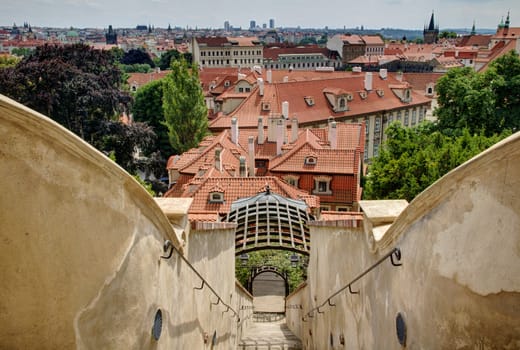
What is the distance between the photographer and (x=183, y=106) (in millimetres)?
37156

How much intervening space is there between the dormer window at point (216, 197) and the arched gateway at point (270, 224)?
3.95 m

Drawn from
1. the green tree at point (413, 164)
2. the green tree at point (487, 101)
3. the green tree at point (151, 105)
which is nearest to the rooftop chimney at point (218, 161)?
the green tree at point (413, 164)

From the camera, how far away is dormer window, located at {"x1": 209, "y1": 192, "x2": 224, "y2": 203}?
20812mm

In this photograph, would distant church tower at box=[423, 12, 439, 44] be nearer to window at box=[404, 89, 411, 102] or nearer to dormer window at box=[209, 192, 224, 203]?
window at box=[404, 89, 411, 102]

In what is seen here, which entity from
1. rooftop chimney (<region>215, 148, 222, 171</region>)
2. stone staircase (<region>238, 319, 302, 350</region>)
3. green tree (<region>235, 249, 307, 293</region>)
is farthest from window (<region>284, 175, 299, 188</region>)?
stone staircase (<region>238, 319, 302, 350</region>)

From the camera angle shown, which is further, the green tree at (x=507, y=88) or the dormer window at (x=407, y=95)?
the dormer window at (x=407, y=95)

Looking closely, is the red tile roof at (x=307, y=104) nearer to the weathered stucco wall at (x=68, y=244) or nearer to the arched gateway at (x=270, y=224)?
the arched gateway at (x=270, y=224)

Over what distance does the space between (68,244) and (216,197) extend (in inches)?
674

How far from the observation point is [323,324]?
11.1m

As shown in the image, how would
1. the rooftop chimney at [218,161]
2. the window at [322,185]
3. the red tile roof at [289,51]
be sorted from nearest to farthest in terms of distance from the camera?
the rooftop chimney at [218,161] < the window at [322,185] < the red tile roof at [289,51]

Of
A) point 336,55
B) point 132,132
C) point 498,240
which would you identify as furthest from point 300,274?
point 336,55

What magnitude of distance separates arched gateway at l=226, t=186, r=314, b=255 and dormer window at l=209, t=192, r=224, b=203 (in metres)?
3.95

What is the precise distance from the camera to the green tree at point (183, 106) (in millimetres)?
37125

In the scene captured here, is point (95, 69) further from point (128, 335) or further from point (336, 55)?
point (336, 55)
